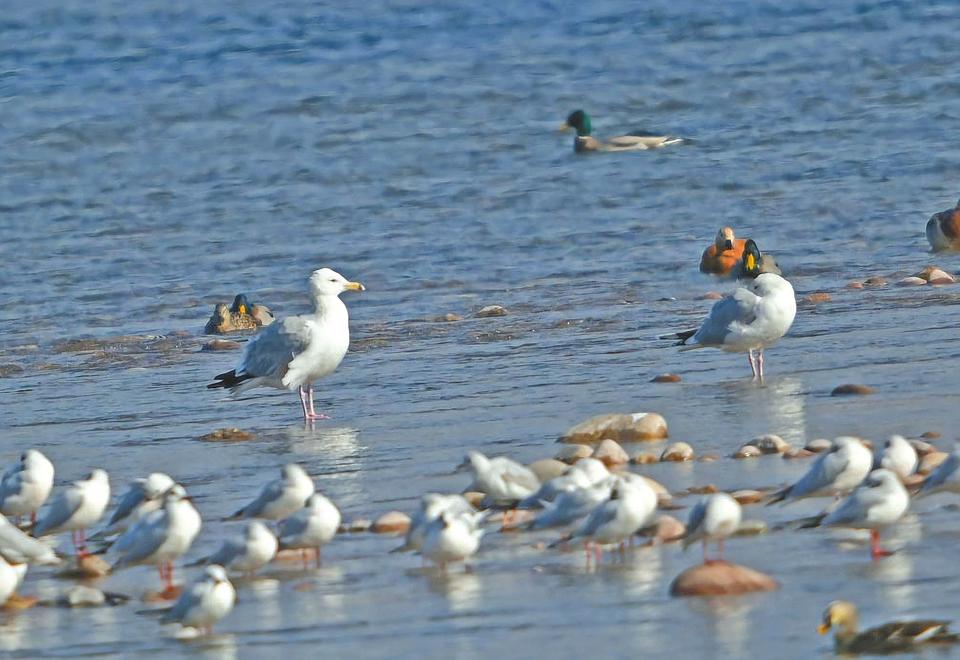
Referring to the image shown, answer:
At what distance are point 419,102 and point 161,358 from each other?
16914mm

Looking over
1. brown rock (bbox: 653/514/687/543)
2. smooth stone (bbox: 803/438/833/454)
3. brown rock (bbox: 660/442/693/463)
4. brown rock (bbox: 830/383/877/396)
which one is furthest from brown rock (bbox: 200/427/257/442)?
brown rock (bbox: 653/514/687/543)

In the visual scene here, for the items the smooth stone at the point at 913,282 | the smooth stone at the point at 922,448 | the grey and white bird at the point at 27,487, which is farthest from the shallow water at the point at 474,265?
the grey and white bird at the point at 27,487

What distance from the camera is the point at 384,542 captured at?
27.3 ft

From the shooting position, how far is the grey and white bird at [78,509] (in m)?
8.73

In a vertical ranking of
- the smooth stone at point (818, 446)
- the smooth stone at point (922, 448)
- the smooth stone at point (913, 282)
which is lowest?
the smooth stone at point (922, 448)

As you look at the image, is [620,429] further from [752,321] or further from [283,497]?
[752,321]

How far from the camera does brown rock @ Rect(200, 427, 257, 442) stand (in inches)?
446

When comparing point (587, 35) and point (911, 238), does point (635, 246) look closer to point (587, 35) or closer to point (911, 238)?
point (911, 238)

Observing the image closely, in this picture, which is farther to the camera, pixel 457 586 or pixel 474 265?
pixel 474 265

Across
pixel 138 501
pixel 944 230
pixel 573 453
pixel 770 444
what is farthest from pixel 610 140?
pixel 138 501

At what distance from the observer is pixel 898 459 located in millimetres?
8477

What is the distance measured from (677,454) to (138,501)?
254 cm

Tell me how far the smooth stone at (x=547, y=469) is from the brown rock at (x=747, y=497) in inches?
37.8

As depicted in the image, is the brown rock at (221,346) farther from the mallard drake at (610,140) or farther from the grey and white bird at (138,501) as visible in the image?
the mallard drake at (610,140)
